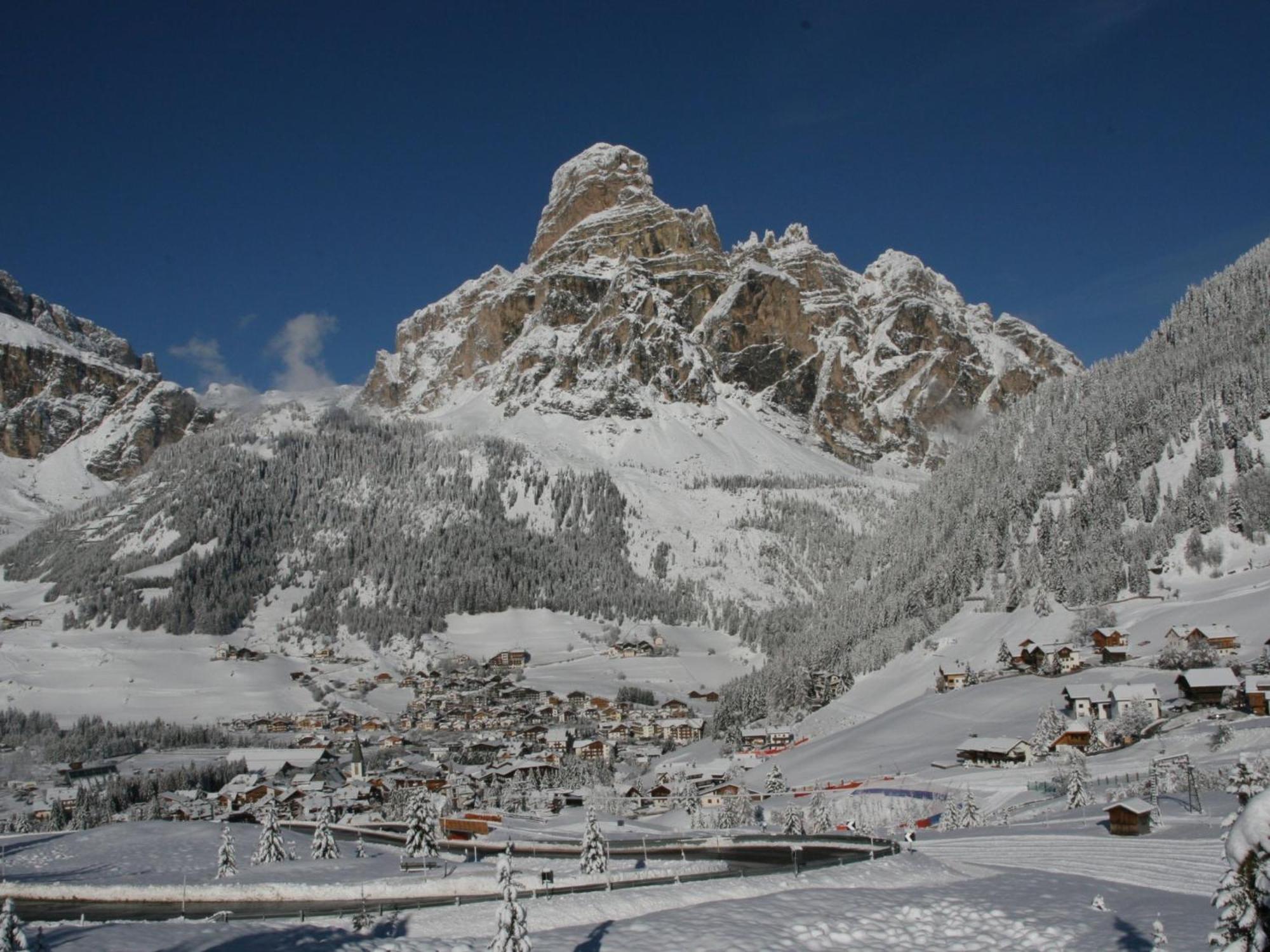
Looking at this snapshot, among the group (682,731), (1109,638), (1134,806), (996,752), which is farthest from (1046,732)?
(682,731)

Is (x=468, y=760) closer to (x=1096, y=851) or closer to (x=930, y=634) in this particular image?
(x=930, y=634)

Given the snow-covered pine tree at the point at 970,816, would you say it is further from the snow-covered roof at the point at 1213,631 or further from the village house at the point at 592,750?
the village house at the point at 592,750

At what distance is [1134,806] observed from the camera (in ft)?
146

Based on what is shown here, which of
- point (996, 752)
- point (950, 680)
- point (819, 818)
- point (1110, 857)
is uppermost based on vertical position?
point (950, 680)

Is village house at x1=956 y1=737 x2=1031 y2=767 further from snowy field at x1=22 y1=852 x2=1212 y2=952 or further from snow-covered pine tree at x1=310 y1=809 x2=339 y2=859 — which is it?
snowy field at x1=22 y1=852 x2=1212 y2=952

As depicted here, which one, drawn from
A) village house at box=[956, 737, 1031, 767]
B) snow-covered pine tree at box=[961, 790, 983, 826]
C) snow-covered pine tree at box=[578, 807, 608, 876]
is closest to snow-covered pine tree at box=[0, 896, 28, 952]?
snow-covered pine tree at box=[578, 807, 608, 876]

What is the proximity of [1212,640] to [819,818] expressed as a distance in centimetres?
5596

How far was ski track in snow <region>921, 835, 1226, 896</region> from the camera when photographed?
34188mm

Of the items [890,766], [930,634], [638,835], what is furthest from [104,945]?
[930,634]

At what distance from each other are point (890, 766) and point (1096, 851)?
51.9 meters

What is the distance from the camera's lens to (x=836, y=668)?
14425 centimetres

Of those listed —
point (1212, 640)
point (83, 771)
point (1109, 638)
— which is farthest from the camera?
point (83, 771)

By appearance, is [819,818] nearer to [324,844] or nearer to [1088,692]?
[324,844]

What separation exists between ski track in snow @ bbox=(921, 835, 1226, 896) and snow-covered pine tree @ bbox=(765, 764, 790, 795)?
149 feet
